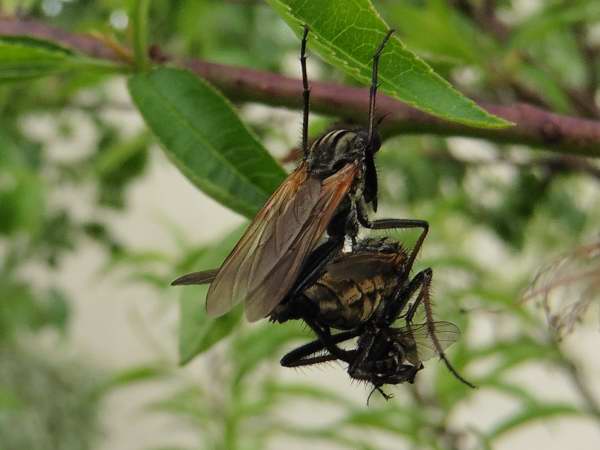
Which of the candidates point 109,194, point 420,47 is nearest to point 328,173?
point 420,47

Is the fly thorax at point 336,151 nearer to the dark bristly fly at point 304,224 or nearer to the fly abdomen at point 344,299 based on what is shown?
the dark bristly fly at point 304,224

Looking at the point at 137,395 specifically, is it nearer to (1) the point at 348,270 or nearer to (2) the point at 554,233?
(2) the point at 554,233

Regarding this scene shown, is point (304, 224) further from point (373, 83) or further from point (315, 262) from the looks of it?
point (373, 83)

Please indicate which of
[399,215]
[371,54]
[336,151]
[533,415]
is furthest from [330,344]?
[399,215]

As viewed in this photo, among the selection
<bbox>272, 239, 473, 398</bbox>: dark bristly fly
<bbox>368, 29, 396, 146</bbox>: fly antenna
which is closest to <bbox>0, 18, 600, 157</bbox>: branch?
<bbox>368, 29, 396, 146</bbox>: fly antenna

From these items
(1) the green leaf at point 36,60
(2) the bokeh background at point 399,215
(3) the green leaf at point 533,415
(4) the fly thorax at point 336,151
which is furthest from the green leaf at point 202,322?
(3) the green leaf at point 533,415

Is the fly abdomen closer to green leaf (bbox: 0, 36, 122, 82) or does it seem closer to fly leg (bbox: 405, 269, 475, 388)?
fly leg (bbox: 405, 269, 475, 388)
